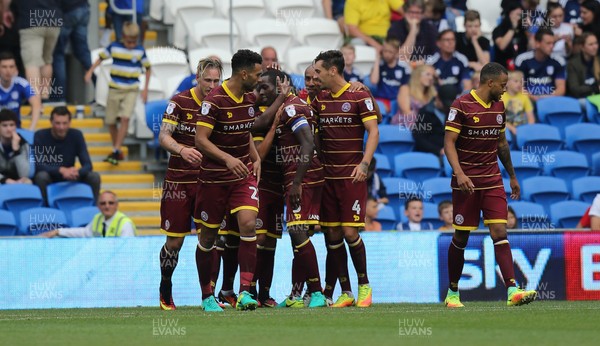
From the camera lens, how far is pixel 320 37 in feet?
73.7

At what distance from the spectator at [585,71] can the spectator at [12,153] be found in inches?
345

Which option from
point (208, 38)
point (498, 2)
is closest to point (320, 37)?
point (208, 38)

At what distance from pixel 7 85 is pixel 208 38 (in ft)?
12.3

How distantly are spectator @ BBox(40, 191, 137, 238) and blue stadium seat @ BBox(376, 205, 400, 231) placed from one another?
364cm

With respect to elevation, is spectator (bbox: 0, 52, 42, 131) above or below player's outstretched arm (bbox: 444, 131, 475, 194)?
above

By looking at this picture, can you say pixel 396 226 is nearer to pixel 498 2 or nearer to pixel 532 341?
pixel 498 2

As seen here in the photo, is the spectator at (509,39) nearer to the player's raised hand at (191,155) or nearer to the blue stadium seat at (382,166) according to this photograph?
the blue stadium seat at (382,166)

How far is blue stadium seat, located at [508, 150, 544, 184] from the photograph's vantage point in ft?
67.1

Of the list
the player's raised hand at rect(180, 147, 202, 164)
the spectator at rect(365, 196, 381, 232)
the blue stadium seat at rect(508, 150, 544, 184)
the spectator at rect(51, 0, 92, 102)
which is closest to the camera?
the player's raised hand at rect(180, 147, 202, 164)

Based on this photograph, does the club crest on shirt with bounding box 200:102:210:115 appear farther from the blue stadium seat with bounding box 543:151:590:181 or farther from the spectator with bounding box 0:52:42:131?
the blue stadium seat with bounding box 543:151:590:181

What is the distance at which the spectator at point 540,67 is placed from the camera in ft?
71.5

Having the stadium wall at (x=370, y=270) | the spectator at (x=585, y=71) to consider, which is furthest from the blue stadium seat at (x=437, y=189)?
the spectator at (x=585, y=71)

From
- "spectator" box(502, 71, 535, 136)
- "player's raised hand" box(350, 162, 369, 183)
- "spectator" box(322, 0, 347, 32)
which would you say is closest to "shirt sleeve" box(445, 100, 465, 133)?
"player's raised hand" box(350, 162, 369, 183)

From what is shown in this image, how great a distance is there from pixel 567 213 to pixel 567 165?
114 centimetres
